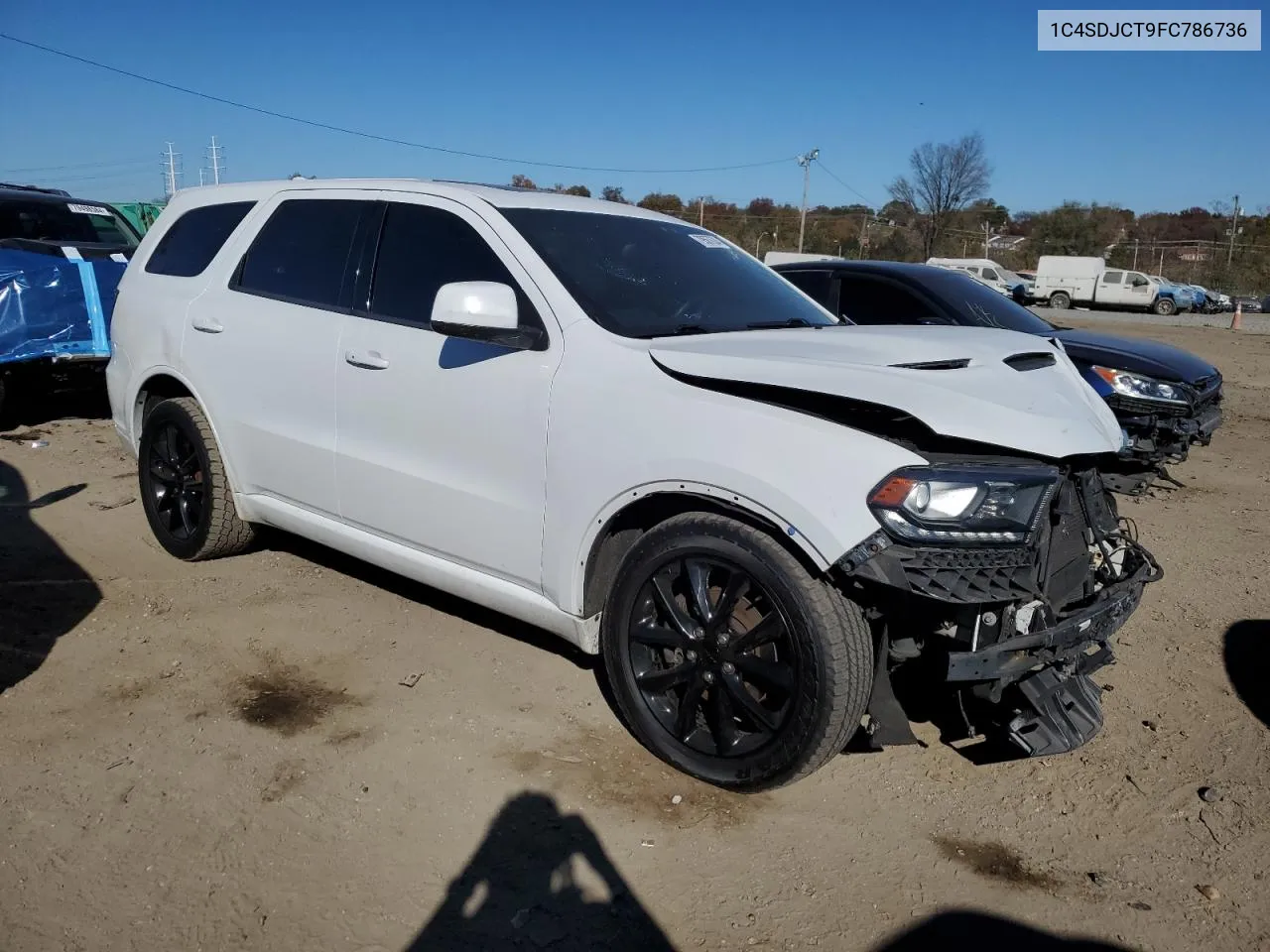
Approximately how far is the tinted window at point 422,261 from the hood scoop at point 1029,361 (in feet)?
5.63

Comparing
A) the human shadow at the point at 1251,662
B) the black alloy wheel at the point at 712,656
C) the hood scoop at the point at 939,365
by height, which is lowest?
the human shadow at the point at 1251,662

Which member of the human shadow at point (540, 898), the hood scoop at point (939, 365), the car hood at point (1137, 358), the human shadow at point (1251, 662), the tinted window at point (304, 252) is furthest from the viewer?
the car hood at point (1137, 358)

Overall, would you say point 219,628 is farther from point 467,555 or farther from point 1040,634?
point 1040,634

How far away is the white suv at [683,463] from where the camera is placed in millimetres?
2779

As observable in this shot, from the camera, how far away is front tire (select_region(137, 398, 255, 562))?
15.4ft

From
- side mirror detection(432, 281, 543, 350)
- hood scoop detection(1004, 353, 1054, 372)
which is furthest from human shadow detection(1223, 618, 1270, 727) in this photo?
side mirror detection(432, 281, 543, 350)

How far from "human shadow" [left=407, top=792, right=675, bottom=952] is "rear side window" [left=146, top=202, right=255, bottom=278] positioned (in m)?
3.24

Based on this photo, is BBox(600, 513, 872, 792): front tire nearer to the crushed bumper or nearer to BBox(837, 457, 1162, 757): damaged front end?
BBox(837, 457, 1162, 757): damaged front end

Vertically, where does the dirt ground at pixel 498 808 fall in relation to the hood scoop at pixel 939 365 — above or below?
below

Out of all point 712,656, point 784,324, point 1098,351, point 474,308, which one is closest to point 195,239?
point 474,308

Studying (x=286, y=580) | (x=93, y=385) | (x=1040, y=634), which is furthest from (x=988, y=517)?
(x=93, y=385)

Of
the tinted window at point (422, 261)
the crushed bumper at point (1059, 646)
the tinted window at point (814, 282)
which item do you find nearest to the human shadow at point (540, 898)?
the crushed bumper at point (1059, 646)

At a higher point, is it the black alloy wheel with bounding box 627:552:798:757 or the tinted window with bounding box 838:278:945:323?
the tinted window with bounding box 838:278:945:323

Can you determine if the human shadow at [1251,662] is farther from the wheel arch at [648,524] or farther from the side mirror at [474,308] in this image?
the side mirror at [474,308]
